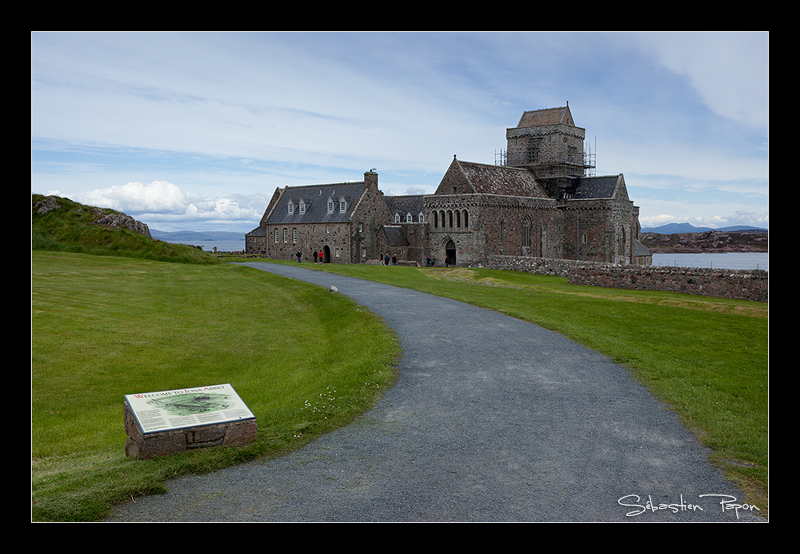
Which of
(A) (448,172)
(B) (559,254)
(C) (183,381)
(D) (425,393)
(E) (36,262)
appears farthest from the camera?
(B) (559,254)

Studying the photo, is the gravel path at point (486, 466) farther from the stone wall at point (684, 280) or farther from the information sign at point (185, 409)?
the stone wall at point (684, 280)

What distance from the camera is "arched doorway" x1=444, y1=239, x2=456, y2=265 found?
217 ft

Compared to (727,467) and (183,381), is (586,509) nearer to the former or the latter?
(727,467)

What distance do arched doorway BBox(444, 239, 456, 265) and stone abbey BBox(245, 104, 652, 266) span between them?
116 millimetres

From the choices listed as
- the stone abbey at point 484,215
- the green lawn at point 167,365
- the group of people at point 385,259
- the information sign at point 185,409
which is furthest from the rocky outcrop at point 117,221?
the information sign at point 185,409

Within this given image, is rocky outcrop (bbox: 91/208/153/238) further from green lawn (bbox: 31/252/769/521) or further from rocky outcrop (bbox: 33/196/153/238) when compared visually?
green lawn (bbox: 31/252/769/521)

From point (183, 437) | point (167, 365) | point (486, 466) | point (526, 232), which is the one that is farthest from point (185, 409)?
point (526, 232)

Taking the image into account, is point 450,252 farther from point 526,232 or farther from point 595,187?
point 595,187

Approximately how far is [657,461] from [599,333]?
11.8 meters

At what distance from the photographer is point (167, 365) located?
55.4 feet

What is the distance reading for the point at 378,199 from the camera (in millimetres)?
74625

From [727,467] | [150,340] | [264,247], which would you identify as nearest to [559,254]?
[264,247]

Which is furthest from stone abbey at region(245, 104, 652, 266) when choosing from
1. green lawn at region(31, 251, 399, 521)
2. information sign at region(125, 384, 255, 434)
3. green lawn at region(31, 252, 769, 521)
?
information sign at region(125, 384, 255, 434)

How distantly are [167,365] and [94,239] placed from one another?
3632 centimetres
